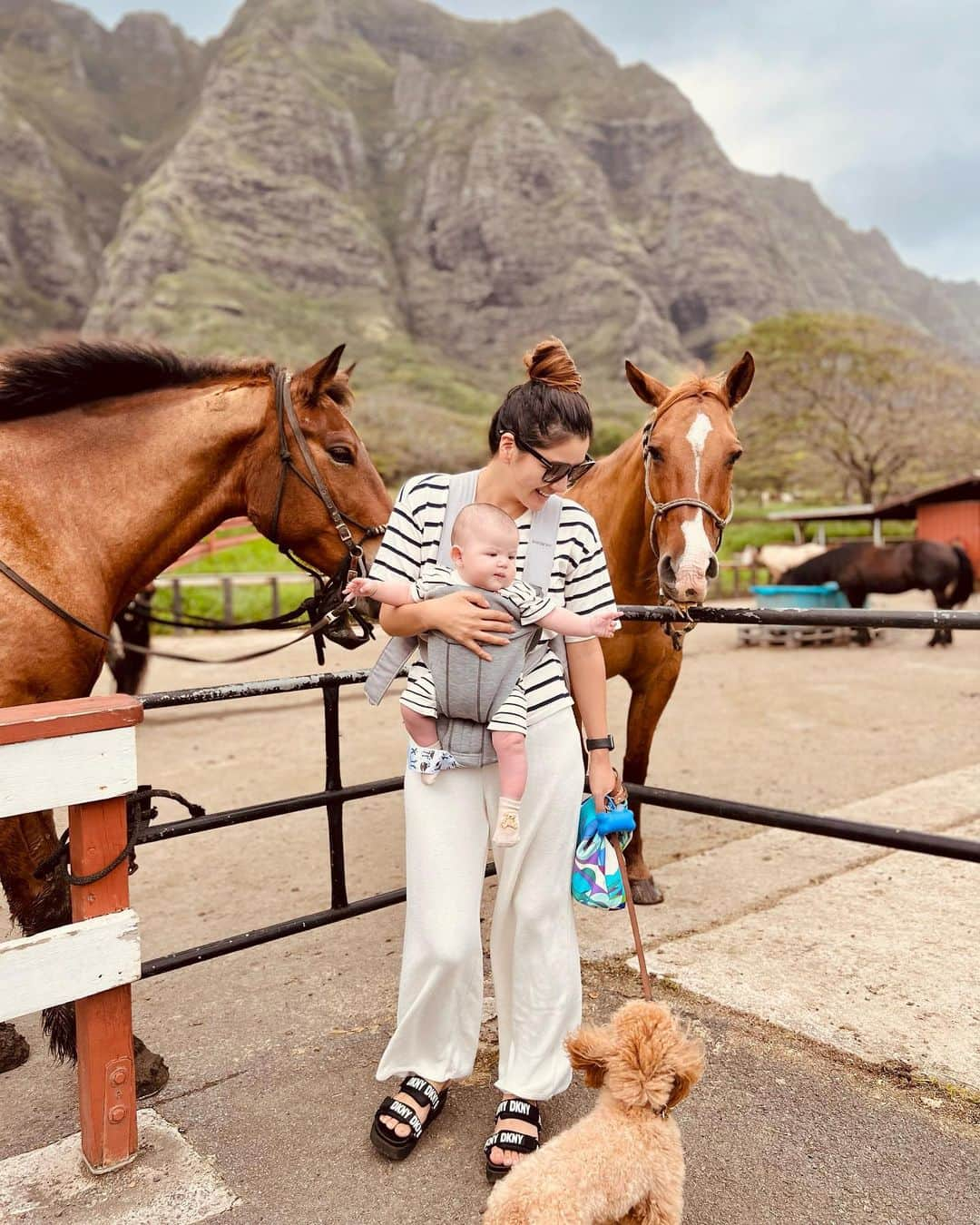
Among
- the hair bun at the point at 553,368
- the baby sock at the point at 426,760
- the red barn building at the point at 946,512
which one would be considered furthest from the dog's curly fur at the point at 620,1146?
the red barn building at the point at 946,512

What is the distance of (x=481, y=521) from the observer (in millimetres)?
1893

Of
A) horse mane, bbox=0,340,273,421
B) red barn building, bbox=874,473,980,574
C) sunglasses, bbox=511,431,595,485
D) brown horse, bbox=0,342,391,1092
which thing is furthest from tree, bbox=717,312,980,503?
sunglasses, bbox=511,431,595,485

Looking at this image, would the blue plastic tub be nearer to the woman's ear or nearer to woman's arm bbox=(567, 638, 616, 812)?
woman's arm bbox=(567, 638, 616, 812)

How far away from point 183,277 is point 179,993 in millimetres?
95781

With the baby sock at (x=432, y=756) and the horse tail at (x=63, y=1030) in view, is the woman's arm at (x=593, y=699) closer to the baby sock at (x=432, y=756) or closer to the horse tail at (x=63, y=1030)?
the baby sock at (x=432, y=756)

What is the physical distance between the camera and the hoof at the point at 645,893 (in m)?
3.83

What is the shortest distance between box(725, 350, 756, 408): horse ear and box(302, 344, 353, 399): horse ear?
1593 mm

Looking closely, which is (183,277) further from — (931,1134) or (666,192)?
(931,1134)

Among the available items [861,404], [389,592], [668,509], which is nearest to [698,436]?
[668,509]

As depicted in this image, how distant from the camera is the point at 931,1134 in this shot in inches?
82.7

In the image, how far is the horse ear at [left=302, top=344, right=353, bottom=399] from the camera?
10.6 ft

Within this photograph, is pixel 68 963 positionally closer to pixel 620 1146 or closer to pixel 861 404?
pixel 620 1146

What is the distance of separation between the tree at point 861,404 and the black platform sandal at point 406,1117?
130 feet

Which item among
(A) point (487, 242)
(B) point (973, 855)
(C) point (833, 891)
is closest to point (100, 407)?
(B) point (973, 855)
